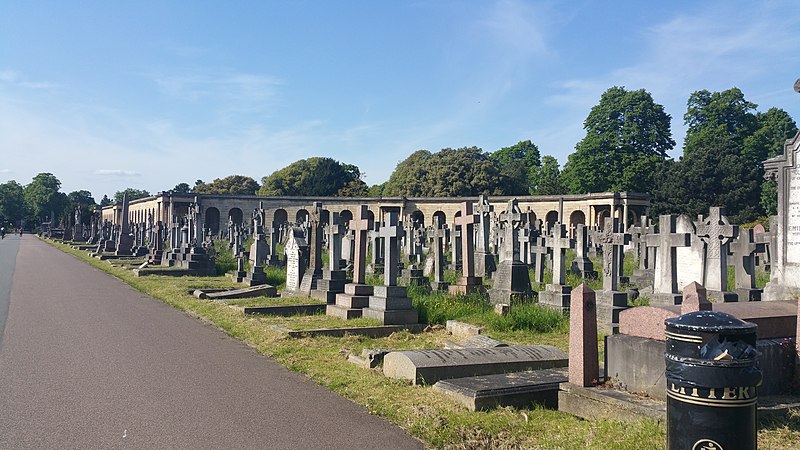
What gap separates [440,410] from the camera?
5.57 m

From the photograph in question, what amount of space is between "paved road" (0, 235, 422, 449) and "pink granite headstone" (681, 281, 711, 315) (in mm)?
2448

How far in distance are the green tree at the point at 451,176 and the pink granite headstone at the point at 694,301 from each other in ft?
183

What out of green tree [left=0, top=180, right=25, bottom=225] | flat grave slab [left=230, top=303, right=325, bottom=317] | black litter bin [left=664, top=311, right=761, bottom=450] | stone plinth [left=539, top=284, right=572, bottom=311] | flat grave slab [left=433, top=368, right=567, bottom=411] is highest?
green tree [left=0, top=180, right=25, bottom=225]

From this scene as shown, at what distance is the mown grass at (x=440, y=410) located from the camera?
4629mm

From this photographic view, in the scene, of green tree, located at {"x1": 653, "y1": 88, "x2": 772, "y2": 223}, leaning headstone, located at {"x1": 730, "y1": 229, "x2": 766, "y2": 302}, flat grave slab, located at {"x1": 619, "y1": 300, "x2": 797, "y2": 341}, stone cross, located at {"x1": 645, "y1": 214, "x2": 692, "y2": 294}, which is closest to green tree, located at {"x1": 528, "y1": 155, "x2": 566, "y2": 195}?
green tree, located at {"x1": 653, "y1": 88, "x2": 772, "y2": 223}

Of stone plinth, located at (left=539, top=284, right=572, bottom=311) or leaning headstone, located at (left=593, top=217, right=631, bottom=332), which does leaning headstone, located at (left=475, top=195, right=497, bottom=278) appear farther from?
leaning headstone, located at (left=593, top=217, right=631, bottom=332)

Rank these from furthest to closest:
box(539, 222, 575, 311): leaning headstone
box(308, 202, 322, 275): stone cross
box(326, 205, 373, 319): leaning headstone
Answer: box(308, 202, 322, 275): stone cross < box(539, 222, 575, 311): leaning headstone < box(326, 205, 373, 319): leaning headstone

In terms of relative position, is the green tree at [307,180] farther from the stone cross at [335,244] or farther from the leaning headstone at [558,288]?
the leaning headstone at [558,288]

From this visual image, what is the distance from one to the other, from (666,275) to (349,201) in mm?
53252

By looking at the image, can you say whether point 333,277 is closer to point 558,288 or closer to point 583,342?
point 558,288

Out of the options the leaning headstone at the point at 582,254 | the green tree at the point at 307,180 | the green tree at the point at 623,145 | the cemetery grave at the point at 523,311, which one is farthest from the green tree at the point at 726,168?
the green tree at the point at 307,180

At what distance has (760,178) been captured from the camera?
155 ft

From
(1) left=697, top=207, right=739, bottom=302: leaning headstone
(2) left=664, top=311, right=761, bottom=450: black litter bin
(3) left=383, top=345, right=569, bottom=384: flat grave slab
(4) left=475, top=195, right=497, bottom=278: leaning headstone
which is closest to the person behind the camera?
(2) left=664, top=311, right=761, bottom=450: black litter bin

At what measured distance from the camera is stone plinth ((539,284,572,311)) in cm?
1217
